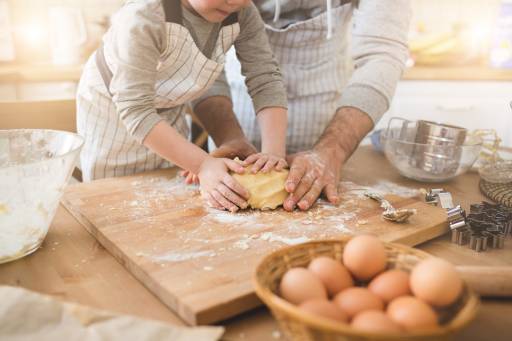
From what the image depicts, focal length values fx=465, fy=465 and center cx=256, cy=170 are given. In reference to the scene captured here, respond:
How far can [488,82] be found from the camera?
2678 mm

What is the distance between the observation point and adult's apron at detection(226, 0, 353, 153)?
4.83 feet

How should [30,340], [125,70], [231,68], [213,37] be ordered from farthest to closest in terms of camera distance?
[231,68] → [213,37] → [125,70] → [30,340]

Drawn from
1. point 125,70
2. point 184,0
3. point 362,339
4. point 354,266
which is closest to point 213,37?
point 184,0

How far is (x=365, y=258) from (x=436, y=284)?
10 centimetres

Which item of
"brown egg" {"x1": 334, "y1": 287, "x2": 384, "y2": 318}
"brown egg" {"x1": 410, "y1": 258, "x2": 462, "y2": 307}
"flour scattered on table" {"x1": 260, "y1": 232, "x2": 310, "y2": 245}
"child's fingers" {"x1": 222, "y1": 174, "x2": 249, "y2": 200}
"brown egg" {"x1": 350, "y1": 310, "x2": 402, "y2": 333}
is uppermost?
"brown egg" {"x1": 410, "y1": 258, "x2": 462, "y2": 307}

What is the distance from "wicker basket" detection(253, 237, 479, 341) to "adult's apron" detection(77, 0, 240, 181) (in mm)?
690

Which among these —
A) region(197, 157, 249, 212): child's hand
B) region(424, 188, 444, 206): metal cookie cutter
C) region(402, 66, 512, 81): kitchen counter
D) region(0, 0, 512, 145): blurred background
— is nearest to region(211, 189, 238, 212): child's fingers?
region(197, 157, 249, 212): child's hand

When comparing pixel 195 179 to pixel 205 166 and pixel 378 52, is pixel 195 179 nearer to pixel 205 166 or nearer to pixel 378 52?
pixel 205 166

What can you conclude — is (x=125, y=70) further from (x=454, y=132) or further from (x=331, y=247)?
(x=454, y=132)

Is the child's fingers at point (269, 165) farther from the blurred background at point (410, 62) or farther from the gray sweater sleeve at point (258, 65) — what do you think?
the blurred background at point (410, 62)

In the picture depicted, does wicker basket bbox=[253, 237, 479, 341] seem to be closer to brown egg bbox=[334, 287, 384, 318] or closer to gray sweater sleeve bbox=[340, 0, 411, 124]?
brown egg bbox=[334, 287, 384, 318]

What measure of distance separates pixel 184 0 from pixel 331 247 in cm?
76

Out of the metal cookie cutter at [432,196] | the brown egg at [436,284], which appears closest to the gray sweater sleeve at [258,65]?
the metal cookie cutter at [432,196]

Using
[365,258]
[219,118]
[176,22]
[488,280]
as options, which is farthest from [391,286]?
[219,118]
